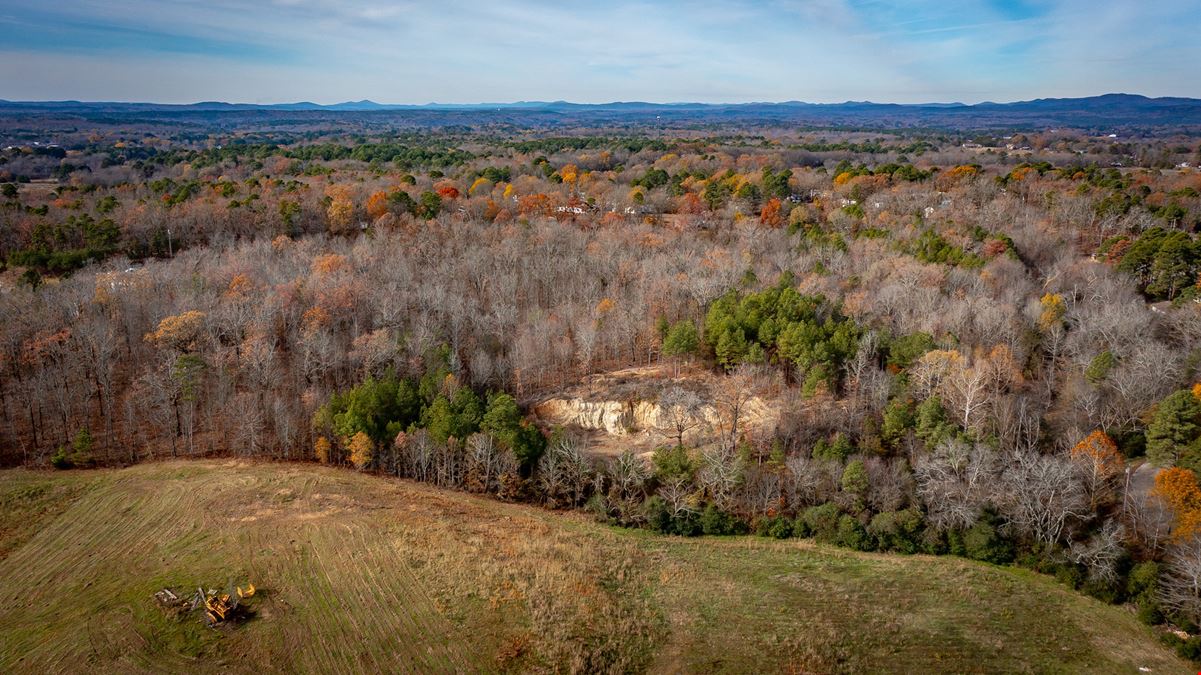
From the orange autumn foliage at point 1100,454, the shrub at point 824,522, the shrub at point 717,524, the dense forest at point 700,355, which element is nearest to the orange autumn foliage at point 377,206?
the dense forest at point 700,355

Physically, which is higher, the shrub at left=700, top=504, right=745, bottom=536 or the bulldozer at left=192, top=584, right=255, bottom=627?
the bulldozer at left=192, top=584, right=255, bottom=627

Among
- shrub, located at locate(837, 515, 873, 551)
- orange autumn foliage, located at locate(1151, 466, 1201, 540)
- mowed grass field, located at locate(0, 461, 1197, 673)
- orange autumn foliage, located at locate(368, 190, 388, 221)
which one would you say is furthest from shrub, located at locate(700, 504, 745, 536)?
orange autumn foliage, located at locate(368, 190, 388, 221)

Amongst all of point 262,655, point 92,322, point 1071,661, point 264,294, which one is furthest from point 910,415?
point 92,322

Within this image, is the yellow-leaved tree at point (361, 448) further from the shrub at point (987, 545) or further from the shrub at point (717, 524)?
the shrub at point (987, 545)

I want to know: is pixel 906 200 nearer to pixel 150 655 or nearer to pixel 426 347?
pixel 426 347

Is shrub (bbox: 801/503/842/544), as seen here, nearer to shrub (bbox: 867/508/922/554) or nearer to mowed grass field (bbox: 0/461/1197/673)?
mowed grass field (bbox: 0/461/1197/673)

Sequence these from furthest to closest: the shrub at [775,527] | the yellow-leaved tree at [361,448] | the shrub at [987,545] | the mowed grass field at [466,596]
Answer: the yellow-leaved tree at [361,448]
the shrub at [775,527]
the shrub at [987,545]
the mowed grass field at [466,596]
